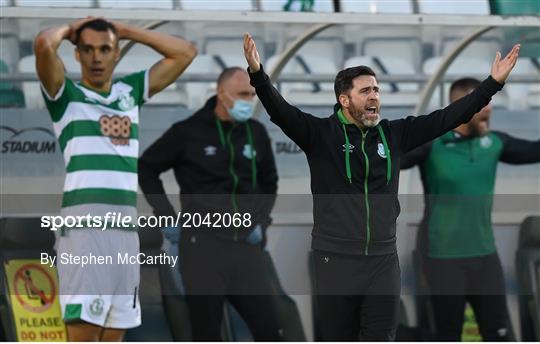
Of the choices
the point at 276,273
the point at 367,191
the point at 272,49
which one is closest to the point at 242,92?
the point at 272,49

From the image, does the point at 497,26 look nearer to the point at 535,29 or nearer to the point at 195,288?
the point at 535,29

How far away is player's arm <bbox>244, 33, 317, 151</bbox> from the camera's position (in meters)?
5.67

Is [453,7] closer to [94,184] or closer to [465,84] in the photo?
[465,84]

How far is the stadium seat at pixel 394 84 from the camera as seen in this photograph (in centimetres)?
772

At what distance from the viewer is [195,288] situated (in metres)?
7.20

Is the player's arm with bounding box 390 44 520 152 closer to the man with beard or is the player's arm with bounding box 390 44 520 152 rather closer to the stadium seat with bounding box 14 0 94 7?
the man with beard

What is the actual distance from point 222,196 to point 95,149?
0.94m

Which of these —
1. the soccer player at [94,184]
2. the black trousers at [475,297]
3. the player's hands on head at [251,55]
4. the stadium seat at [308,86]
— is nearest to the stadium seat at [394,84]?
the stadium seat at [308,86]

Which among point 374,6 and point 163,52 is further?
point 374,6

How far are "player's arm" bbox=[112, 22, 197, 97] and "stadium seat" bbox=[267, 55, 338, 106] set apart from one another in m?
0.84

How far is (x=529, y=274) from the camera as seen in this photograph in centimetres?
790

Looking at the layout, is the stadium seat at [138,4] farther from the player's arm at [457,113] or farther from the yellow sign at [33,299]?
the player's arm at [457,113]

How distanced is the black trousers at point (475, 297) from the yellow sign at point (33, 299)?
1877 mm

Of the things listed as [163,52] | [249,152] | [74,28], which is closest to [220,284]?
[249,152]
